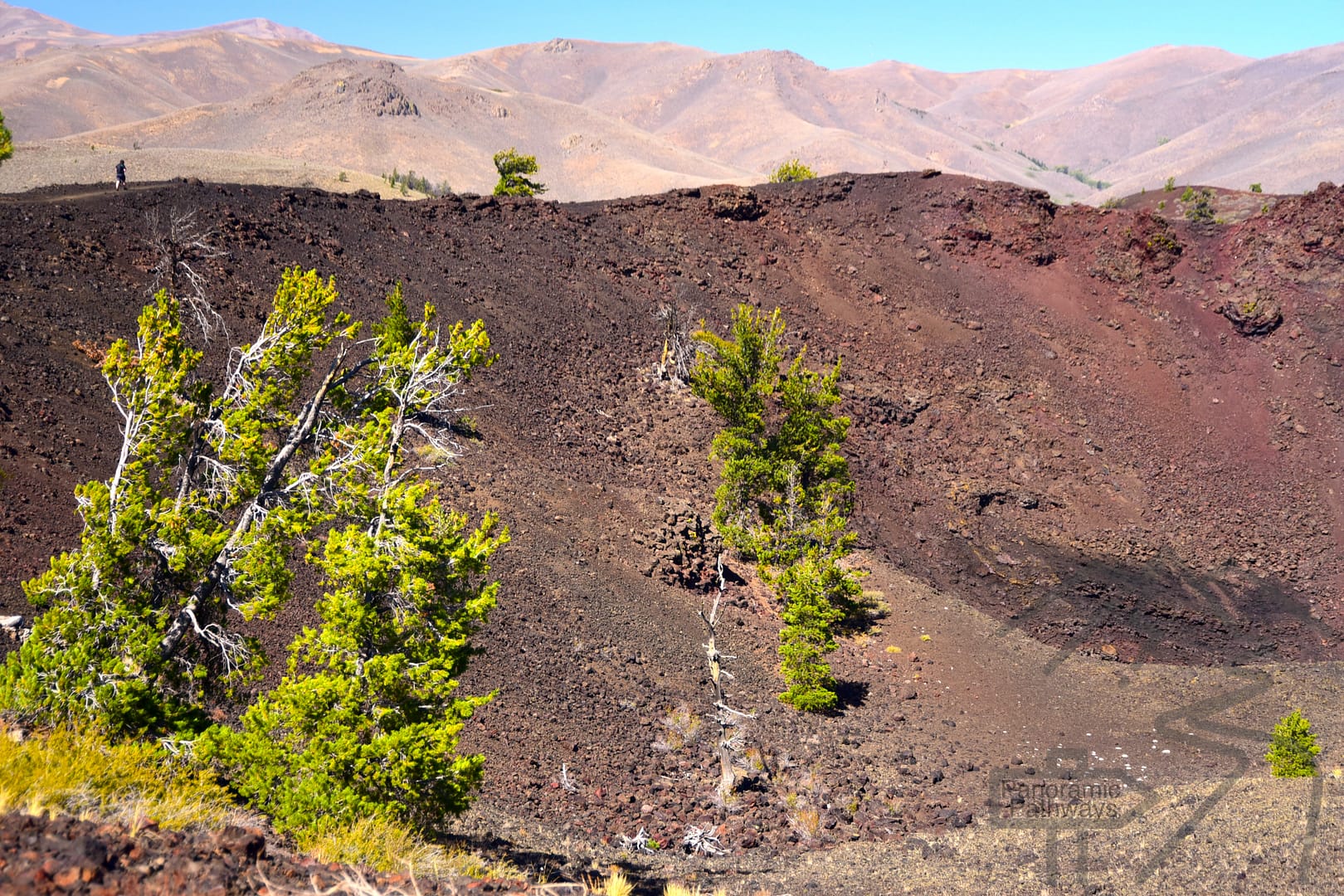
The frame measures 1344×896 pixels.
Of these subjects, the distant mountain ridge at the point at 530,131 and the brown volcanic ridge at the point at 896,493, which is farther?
the distant mountain ridge at the point at 530,131

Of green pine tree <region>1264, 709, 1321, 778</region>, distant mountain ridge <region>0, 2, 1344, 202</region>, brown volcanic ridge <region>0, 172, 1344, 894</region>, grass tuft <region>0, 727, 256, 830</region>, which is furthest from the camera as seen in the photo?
distant mountain ridge <region>0, 2, 1344, 202</region>

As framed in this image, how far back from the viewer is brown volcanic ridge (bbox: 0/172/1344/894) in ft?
48.0

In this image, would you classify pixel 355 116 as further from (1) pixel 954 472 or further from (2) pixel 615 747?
(2) pixel 615 747

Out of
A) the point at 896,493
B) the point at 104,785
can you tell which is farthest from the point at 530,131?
the point at 104,785

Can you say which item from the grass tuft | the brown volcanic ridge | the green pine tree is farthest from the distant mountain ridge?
the green pine tree

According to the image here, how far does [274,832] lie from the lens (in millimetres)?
8906

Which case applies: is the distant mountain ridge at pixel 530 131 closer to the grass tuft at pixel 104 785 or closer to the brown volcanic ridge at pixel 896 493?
the brown volcanic ridge at pixel 896 493

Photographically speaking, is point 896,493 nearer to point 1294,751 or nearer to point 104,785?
point 1294,751

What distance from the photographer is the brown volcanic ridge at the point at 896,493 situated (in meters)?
14.6

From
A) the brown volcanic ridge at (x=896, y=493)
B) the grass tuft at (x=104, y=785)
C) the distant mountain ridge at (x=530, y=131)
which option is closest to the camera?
the grass tuft at (x=104, y=785)

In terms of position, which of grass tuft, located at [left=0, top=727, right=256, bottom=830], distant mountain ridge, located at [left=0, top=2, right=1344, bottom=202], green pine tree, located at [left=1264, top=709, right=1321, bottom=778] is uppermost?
distant mountain ridge, located at [left=0, top=2, right=1344, bottom=202]

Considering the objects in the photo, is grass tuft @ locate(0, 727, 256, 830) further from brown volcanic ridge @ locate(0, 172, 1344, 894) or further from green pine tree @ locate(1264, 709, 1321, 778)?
green pine tree @ locate(1264, 709, 1321, 778)

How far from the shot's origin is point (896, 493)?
29.0 m

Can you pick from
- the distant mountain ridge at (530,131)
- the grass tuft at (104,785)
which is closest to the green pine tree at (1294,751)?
the grass tuft at (104,785)
